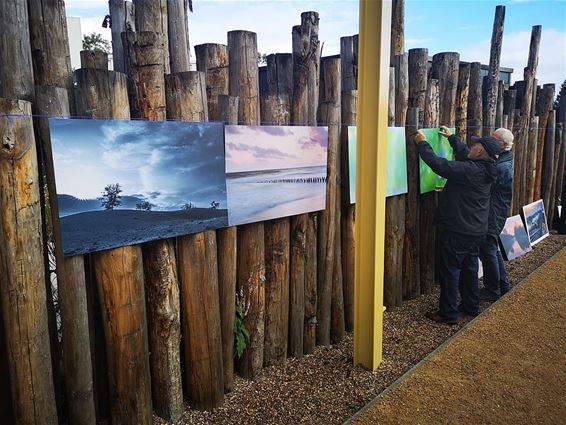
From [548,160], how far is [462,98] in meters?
4.33

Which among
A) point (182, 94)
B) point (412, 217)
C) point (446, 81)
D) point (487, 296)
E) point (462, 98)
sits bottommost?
point (487, 296)

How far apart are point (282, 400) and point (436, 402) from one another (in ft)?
3.75

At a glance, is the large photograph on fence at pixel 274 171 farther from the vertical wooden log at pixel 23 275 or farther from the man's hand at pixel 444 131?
the man's hand at pixel 444 131

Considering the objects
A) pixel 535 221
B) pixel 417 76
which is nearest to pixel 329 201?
pixel 417 76

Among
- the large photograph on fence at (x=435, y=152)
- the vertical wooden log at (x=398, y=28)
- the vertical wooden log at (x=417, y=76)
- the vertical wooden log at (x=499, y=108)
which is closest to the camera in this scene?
the vertical wooden log at (x=417, y=76)

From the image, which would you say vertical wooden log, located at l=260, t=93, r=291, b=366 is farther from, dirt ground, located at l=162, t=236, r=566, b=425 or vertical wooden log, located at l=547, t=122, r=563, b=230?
vertical wooden log, located at l=547, t=122, r=563, b=230

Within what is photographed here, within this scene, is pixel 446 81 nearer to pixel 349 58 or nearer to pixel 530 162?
pixel 349 58

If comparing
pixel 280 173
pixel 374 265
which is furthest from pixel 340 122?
pixel 374 265

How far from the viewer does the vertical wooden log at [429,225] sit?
5168 mm

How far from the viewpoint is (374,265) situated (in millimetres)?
3576

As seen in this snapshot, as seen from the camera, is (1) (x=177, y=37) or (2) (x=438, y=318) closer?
(1) (x=177, y=37)

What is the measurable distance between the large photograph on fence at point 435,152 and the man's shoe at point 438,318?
1404 millimetres

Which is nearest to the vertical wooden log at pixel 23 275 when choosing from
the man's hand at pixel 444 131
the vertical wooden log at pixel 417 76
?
the vertical wooden log at pixel 417 76

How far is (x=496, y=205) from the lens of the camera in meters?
5.42
